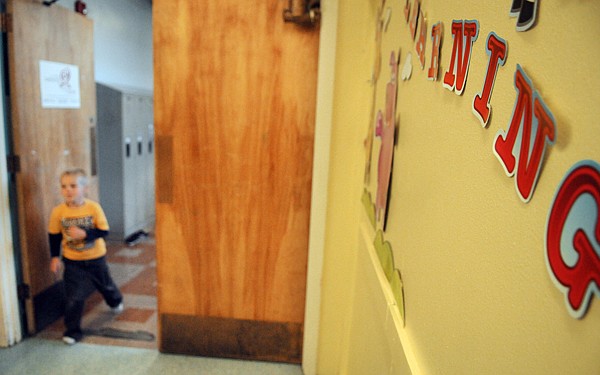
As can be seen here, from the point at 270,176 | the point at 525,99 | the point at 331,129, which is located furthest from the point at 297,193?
the point at 525,99

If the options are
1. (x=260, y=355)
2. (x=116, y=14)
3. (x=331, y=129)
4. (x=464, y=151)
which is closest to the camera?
(x=464, y=151)

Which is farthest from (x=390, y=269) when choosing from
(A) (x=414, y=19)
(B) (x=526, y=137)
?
(B) (x=526, y=137)

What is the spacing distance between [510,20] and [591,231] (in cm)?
27

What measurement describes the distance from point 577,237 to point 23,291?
10.4 ft

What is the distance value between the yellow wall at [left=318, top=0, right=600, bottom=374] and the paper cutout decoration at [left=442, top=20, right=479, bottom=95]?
0.5 inches

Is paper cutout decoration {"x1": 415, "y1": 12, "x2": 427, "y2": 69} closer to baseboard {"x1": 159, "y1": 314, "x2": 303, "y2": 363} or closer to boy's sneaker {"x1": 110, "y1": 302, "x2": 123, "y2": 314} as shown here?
baseboard {"x1": 159, "y1": 314, "x2": 303, "y2": 363}

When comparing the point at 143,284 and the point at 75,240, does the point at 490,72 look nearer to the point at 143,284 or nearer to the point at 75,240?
the point at 75,240

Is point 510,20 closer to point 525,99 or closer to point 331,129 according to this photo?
point 525,99

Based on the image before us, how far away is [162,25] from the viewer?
2.30 meters

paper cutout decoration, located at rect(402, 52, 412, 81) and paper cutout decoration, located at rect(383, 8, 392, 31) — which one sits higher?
paper cutout decoration, located at rect(383, 8, 392, 31)

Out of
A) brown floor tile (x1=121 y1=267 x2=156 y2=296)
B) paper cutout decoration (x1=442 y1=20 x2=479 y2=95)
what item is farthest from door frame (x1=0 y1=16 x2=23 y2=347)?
paper cutout decoration (x1=442 y1=20 x2=479 y2=95)

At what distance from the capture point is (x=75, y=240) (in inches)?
109

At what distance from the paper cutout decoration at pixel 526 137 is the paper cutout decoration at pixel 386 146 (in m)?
0.69

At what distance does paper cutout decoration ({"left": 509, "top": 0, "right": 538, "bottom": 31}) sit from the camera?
1.41ft
